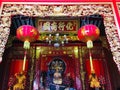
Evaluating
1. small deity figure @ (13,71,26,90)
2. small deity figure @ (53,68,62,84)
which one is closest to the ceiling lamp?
small deity figure @ (53,68,62,84)

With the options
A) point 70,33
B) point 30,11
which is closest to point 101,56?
point 70,33

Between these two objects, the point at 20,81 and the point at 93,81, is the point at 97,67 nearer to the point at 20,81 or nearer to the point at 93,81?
the point at 93,81

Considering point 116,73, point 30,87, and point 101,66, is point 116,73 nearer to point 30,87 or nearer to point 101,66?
point 101,66

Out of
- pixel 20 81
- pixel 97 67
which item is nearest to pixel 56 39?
pixel 97 67

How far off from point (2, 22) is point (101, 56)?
2.90 metres

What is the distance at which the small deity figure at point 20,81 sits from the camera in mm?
5257

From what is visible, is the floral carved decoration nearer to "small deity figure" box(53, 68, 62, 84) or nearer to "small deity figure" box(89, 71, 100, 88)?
"small deity figure" box(89, 71, 100, 88)

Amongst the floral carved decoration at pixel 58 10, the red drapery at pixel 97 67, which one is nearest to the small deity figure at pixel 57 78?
the red drapery at pixel 97 67

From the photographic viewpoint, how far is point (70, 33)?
20.1 feet

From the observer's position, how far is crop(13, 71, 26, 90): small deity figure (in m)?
5.26

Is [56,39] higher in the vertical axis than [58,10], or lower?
lower

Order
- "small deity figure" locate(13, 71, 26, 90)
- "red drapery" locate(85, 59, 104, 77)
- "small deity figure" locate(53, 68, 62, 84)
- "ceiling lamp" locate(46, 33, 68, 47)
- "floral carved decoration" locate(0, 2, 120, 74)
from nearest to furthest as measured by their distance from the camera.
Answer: "floral carved decoration" locate(0, 2, 120, 74)
"small deity figure" locate(13, 71, 26, 90)
"small deity figure" locate(53, 68, 62, 84)
"red drapery" locate(85, 59, 104, 77)
"ceiling lamp" locate(46, 33, 68, 47)

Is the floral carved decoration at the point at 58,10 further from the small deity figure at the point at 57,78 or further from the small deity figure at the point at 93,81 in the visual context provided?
the small deity figure at the point at 57,78

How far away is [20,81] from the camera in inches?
211
